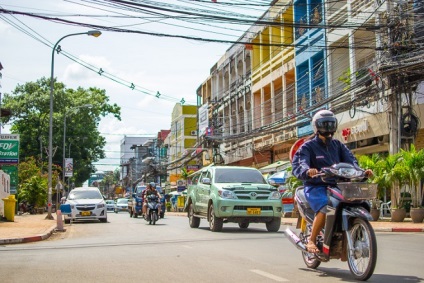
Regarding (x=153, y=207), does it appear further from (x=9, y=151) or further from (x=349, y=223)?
(x=349, y=223)

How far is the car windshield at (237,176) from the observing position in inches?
683

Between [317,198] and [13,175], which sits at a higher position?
[13,175]

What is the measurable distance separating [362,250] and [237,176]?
10.8 metres

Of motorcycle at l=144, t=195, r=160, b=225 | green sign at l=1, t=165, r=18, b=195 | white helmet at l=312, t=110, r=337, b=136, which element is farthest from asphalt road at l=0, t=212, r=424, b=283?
green sign at l=1, t=165, r=18, b=195

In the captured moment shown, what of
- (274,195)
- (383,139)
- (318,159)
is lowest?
(274,195)

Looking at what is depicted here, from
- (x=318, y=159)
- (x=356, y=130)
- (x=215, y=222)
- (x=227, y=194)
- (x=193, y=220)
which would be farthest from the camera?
(x=356, y=130)

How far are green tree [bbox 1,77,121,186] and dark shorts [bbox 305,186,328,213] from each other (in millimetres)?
49345

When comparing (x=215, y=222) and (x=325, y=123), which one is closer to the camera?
(x=325, y=123)

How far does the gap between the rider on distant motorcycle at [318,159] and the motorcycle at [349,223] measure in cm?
12

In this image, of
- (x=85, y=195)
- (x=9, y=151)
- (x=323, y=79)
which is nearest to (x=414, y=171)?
(x=323, y=79)

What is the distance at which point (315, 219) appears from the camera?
7172 mm

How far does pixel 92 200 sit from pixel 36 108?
33694 millimetres

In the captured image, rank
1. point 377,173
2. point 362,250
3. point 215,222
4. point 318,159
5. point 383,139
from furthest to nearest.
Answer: point 383,139
point 377,173
point 215,222
point 318,159
point 362,250

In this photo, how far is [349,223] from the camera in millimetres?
6820
